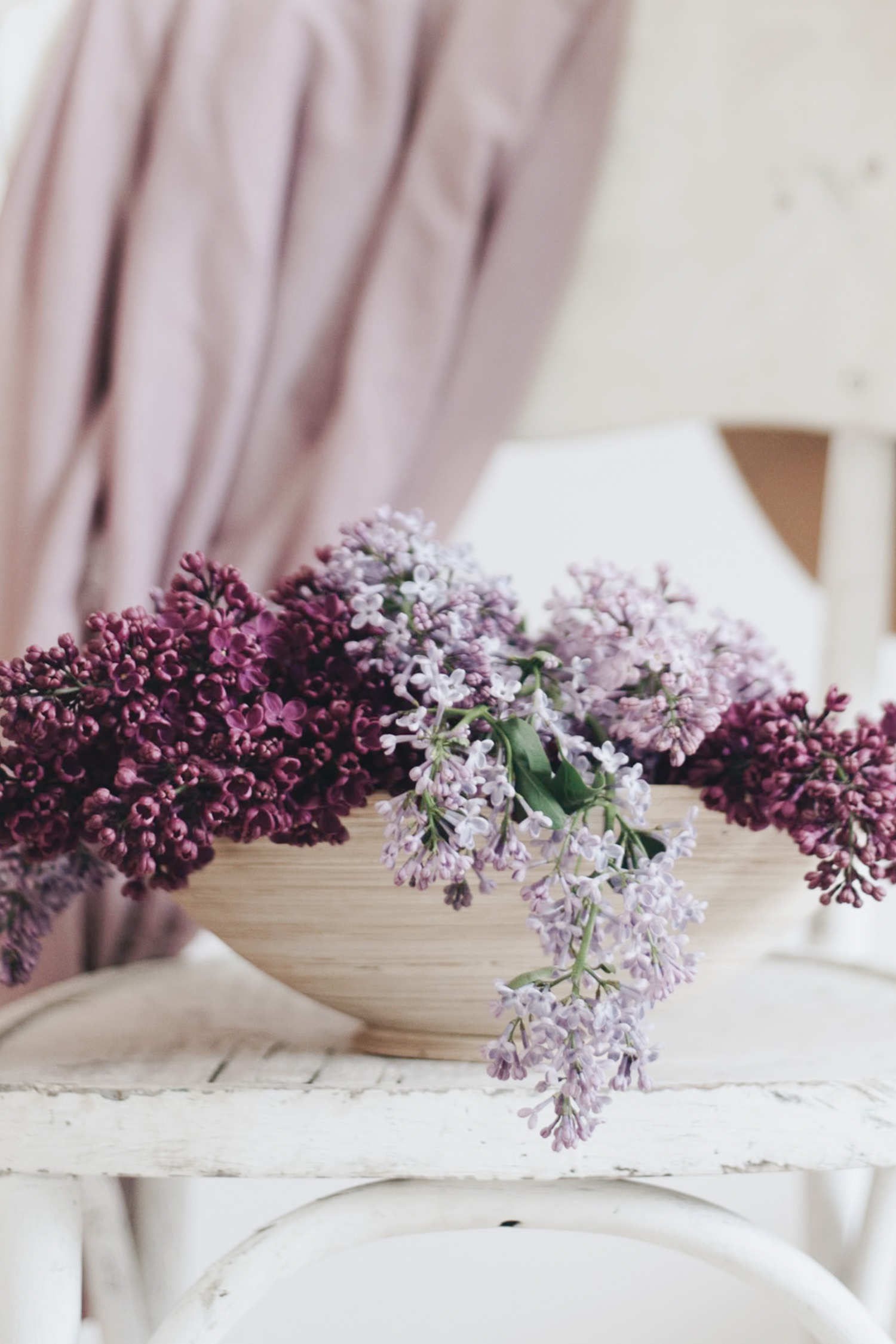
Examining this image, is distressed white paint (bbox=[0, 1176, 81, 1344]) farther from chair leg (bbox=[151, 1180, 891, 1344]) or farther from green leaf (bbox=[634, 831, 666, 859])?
green leaf (bbox=[634, 831, 666, 859])

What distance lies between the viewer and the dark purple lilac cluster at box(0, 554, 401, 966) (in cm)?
39

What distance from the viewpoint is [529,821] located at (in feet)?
1.22

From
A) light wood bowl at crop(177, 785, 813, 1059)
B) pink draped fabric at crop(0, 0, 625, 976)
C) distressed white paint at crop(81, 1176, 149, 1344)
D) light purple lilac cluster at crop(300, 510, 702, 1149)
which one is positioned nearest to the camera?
light purple lilac cluster at crop(300, 510, 702, 1149)

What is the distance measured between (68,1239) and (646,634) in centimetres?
33

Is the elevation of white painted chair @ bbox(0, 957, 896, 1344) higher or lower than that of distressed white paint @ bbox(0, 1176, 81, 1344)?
higher

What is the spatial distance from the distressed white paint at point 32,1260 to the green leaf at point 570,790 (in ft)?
0.82

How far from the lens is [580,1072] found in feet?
1.13

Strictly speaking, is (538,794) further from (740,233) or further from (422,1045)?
(740,233)

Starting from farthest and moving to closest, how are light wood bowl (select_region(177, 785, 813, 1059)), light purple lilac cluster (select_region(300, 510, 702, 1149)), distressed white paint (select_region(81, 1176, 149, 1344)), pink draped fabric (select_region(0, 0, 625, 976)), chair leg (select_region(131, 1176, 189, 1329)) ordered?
1. pink draped fabric (select_region(0, 0, 625, 976))
2. chair leg (select_region(131, 1176, 189, 1329))
3. distressed white paint (select_region(81, 1176, 149, 1344))
4. light wood bowl (select_region(177, 785, 813, 1059))
5. light purple lilac cluster (select_region(300, 510, 702, 1149))

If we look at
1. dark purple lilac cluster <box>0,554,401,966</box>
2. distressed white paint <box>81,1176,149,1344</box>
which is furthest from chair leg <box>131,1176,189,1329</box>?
dark purple lilac cluster <box>0,554,401,966</box>

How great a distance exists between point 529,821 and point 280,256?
0.70 m

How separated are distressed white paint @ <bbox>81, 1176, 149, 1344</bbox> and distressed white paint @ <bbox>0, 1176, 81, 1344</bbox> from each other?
109 millimetres

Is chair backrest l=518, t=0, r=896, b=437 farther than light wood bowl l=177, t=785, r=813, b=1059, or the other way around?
chair backrest l=518, t=0, r=896, b=437

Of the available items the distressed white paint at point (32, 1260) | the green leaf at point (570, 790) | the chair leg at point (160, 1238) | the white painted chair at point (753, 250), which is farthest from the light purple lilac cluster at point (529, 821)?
the white painted chair at point (753, 250)
